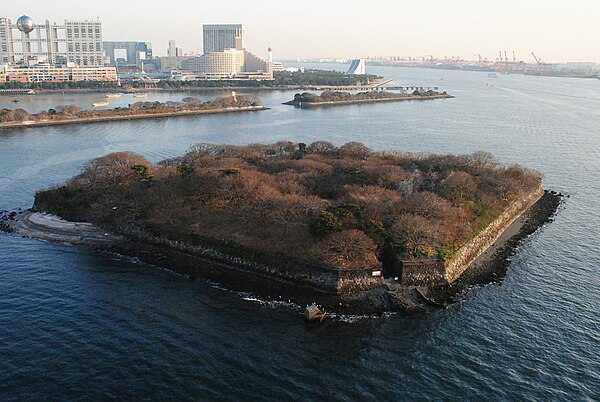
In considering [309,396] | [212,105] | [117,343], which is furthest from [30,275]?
[212,105]

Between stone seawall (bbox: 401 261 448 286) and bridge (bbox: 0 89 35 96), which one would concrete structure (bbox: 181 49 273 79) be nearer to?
bridge (bbox: 0 89 35 96)

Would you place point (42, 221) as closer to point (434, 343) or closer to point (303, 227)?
point (303, 227)

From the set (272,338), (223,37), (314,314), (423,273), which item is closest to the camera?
(272,338)

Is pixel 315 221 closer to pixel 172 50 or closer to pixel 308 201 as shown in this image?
pixel 308 201

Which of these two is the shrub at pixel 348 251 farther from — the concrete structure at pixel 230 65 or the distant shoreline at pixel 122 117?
the concrete structure at pixel 230 65

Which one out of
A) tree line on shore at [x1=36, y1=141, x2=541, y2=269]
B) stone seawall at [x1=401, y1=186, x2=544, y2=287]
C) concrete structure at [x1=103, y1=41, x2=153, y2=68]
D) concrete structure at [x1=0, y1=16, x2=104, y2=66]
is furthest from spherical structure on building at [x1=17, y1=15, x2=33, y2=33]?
stone seawall at [x1=401, y1=186, x2=544, y2=287]

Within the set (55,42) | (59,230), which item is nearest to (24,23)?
(55,42)
